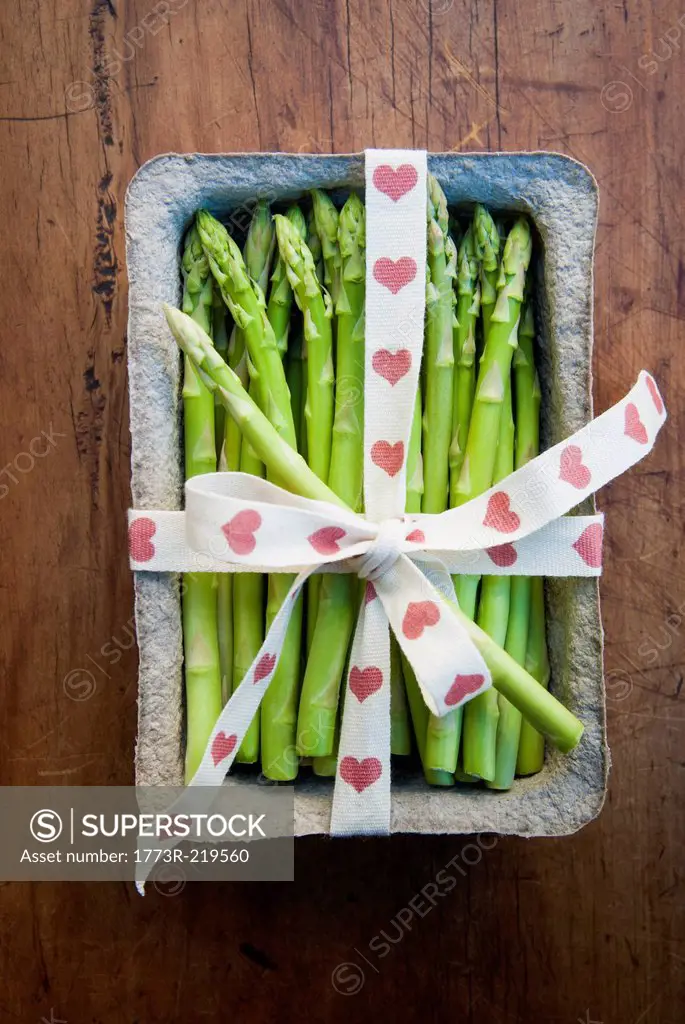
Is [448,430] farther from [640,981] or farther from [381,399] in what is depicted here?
[640,981]

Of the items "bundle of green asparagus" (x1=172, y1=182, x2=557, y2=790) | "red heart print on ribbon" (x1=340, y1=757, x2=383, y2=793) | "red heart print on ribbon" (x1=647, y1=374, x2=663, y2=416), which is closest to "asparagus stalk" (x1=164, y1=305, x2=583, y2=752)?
"bundle of green asparagus" (x1=172, y1=182, x2=557, y2=790)

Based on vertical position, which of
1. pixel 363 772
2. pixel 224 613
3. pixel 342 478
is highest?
pixel 342 478

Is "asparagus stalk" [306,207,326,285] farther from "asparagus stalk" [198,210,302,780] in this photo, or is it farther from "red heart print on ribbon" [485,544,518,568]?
"red heart print on ribbon" [485,544,518,568]

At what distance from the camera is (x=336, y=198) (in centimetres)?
71

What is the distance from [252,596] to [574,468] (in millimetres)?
261

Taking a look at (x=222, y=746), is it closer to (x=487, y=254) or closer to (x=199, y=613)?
(x=199, y=613)

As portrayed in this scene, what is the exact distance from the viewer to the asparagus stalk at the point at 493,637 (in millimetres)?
670

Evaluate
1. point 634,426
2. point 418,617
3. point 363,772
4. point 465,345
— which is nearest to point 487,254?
point 465,345

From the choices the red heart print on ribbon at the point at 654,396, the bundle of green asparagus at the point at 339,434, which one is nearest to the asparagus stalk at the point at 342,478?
the bundle of green asparagus at the point at 339,434

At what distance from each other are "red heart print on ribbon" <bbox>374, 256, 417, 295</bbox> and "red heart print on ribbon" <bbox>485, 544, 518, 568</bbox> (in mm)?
202

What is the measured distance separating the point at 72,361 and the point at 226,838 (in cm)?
45

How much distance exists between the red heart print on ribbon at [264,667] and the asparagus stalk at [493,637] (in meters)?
0.16

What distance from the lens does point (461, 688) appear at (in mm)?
610

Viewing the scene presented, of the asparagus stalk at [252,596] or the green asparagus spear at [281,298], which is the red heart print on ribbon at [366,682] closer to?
the asparagus stalk at [252,596]
